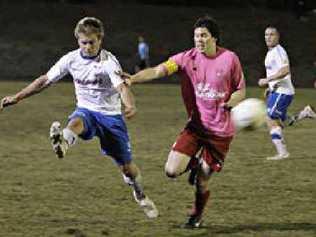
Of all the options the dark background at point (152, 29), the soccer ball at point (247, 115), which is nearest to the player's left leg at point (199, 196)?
the soccer ball at point (247, 115)

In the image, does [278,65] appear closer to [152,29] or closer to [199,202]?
[199,202]

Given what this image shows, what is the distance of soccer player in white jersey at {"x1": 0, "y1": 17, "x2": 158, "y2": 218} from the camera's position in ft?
27.5

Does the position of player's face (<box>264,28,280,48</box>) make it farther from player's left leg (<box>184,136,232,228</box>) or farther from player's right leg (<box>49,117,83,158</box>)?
player's right leg (<box>49,117,83,158</box>)

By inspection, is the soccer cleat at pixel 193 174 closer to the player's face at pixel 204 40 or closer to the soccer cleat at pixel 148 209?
the soccer cleat at pixel 148 209

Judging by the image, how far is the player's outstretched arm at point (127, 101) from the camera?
7965mm

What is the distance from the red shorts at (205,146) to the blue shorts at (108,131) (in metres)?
0.60

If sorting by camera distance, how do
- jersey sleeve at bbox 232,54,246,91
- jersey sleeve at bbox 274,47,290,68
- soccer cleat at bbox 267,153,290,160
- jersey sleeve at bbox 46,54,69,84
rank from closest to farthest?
jersey sleeve at bbox 232,54,246,91 → jersey sleeve at bbox 46,54,69,84 → jersey sleeve at bbox 274,47,290,68 → soccer cleat at bbox 267,153,290,160

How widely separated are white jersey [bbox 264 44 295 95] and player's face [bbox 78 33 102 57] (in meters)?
5.67

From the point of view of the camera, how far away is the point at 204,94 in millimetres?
8312

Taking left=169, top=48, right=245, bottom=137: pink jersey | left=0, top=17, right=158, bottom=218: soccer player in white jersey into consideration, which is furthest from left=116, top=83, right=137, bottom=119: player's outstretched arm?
left=169, top=48, right=245, bottom=137: pink jersey

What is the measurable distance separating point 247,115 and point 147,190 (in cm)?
291

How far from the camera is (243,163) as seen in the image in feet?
44.7

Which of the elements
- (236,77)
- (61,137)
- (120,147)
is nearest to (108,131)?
(120,147)

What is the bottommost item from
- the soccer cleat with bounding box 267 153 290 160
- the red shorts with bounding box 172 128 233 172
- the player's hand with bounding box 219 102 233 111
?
the soccer cleat with bounding box 267 153 290 160
